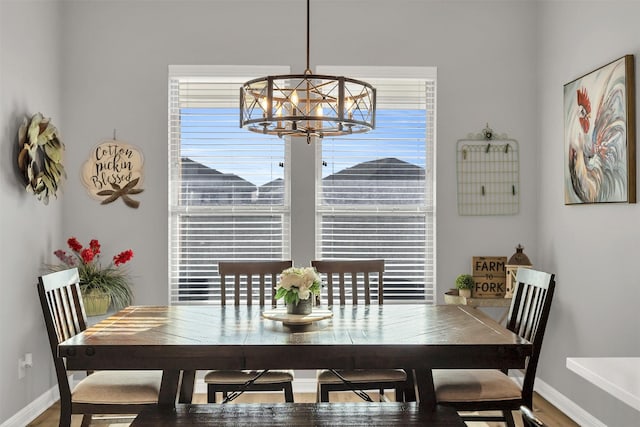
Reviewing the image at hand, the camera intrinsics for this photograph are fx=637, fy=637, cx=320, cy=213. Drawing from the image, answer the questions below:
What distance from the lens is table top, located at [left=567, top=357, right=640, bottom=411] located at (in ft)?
5.60

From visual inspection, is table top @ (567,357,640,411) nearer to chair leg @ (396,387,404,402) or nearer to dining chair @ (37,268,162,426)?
chair leg @ (396,387,404,402)

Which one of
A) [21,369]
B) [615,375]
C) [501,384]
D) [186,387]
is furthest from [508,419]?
[21,369]

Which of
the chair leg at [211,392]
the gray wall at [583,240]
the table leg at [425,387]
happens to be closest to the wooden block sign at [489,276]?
the gray wall at [583,240]

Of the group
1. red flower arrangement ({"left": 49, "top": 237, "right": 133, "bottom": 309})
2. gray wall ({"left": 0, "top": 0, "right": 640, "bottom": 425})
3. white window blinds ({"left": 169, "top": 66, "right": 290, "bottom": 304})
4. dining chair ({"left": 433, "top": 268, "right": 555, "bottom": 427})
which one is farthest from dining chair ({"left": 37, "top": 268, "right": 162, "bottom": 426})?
white window blinds ({"left": 169, "top": 66, "right": 290, "bottom": 304})

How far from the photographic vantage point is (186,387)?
121 inches

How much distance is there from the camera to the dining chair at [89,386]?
2859mm

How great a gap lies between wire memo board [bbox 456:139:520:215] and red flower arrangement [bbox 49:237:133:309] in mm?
2417

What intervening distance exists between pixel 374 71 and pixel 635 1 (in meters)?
1.82

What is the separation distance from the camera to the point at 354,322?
10.1 feet

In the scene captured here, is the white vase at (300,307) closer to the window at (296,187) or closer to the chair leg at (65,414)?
the chair leg at (65,414)

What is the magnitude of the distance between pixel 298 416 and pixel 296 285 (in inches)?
27.2

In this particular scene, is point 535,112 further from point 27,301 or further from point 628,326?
point 27,301

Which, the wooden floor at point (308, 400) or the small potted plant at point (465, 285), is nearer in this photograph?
the wooden floor at point (308, 400)

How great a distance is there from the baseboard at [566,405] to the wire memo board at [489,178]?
4.10 ft
